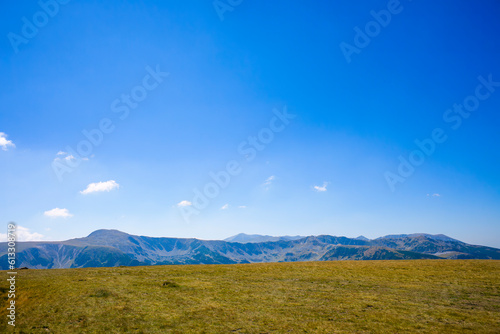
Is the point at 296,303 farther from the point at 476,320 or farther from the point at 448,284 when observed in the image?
the point at 448,284

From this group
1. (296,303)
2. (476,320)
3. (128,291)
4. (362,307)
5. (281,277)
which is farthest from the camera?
(281,277)

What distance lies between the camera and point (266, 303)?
77.2ft

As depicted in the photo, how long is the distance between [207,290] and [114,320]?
11507 mm

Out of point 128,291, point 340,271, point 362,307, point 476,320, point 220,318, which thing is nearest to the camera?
point 476,320

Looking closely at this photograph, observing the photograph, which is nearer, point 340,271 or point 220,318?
point 220,318

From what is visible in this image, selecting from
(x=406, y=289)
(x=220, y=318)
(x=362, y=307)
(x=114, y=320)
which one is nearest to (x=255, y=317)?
(x=220, y=318)

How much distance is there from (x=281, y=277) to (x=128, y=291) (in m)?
21.3

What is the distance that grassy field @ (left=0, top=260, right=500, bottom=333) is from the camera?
18016 millimetres

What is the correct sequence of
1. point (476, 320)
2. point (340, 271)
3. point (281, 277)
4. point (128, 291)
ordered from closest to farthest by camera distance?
point (476, 320), point (128, 291), point (281, 277), point (340, 271)

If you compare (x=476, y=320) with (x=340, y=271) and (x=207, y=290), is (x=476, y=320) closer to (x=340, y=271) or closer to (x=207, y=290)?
(x=340, y=271)

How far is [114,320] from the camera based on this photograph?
19.4 m

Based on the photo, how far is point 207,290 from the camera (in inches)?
1137

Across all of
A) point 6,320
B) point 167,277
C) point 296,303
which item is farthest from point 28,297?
point 296,303

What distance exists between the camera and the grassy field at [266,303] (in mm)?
18016
